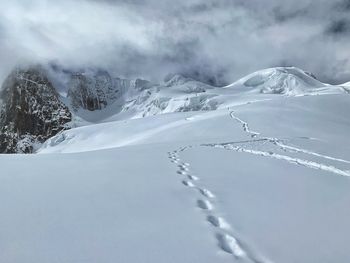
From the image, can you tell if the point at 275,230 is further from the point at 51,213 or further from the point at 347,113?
the point at 347,113

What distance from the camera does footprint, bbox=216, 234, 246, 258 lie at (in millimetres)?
4207

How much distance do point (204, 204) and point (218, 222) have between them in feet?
3.03

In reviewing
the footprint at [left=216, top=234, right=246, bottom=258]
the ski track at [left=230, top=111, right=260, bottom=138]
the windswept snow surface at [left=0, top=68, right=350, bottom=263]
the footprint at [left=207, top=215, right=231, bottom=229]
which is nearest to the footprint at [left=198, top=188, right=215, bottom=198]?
the windswept snow surface at [left=0, top=68, right=350, bottom=263]

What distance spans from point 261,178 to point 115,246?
5200mm

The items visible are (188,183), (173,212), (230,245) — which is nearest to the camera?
(230,245)

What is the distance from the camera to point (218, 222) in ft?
17.1

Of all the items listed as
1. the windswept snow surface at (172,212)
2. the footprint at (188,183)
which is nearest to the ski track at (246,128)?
the windswept snow surface at (172,212)

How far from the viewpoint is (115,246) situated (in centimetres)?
423

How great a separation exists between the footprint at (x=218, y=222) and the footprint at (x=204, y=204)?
48 centimetres

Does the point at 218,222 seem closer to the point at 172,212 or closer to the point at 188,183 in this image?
the point at 172,212

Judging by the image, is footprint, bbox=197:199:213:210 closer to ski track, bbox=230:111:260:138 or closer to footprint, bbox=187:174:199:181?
footprint, bbox=187:174:199:181

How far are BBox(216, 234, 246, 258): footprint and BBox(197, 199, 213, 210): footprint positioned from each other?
1255mm

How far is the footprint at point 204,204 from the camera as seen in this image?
596 cm

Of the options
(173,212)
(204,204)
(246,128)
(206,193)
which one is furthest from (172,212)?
(246,128)
